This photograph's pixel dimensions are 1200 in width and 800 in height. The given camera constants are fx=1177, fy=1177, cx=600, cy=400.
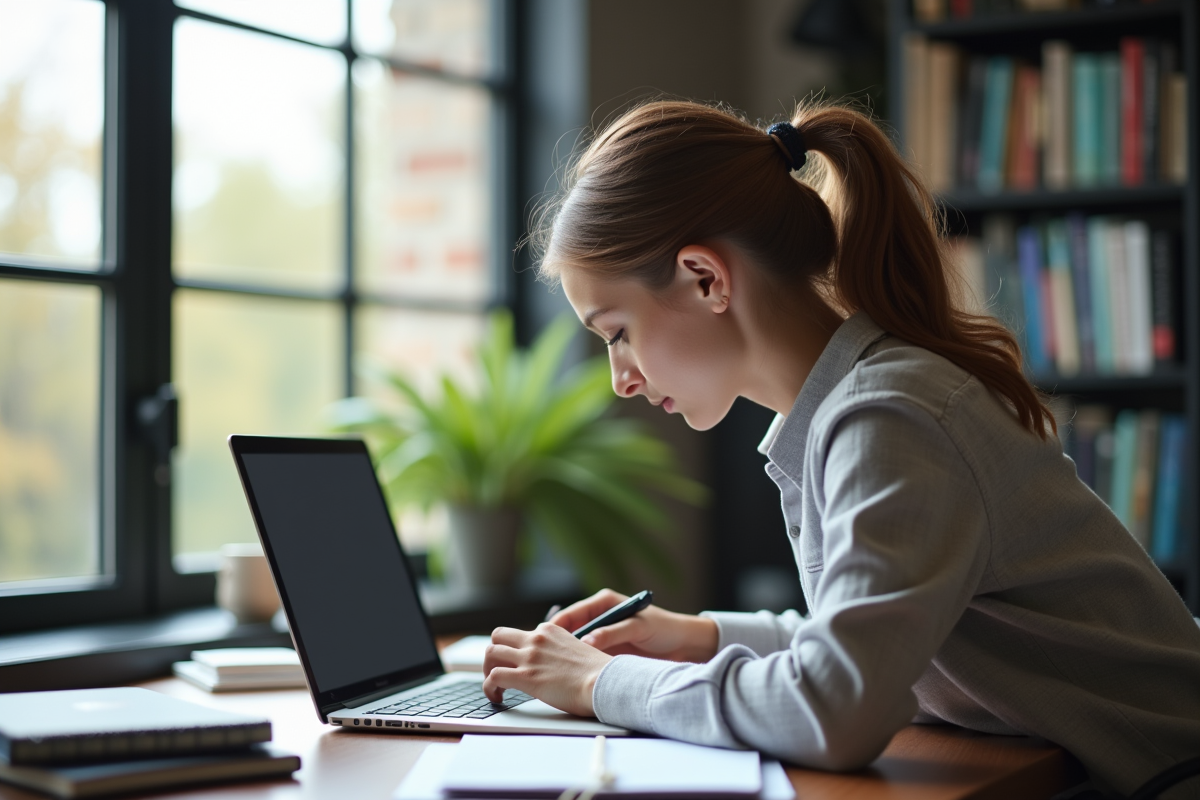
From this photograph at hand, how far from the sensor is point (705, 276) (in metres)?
1.18

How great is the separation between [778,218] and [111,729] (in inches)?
30.0

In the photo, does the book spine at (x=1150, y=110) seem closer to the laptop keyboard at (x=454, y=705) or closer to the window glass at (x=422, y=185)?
the window glass at (x=422, y=185)

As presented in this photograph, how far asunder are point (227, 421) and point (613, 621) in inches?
46.6

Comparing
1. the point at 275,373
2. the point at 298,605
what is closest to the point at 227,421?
the point at 275,373

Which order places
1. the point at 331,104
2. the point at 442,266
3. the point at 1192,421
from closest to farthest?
the point at 1192,421 → the point at 331,104 → the point at 442,266

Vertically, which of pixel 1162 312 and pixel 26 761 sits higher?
pixel 1162 312

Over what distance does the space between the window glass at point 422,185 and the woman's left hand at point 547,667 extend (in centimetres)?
147

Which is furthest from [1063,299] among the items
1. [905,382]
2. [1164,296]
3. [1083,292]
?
[905,382]

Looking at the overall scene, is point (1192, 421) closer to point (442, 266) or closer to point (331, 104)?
point (442, 266)

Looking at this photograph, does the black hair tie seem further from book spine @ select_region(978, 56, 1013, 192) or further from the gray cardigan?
book spine @ select_region(978, 56, 1013, 192)

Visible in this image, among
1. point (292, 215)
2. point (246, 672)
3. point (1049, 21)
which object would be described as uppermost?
point (1049, 21)

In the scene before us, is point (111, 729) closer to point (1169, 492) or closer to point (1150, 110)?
point (1169, 492)

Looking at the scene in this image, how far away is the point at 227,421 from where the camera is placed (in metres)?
2.22

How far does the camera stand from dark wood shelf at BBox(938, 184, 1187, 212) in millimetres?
2232
